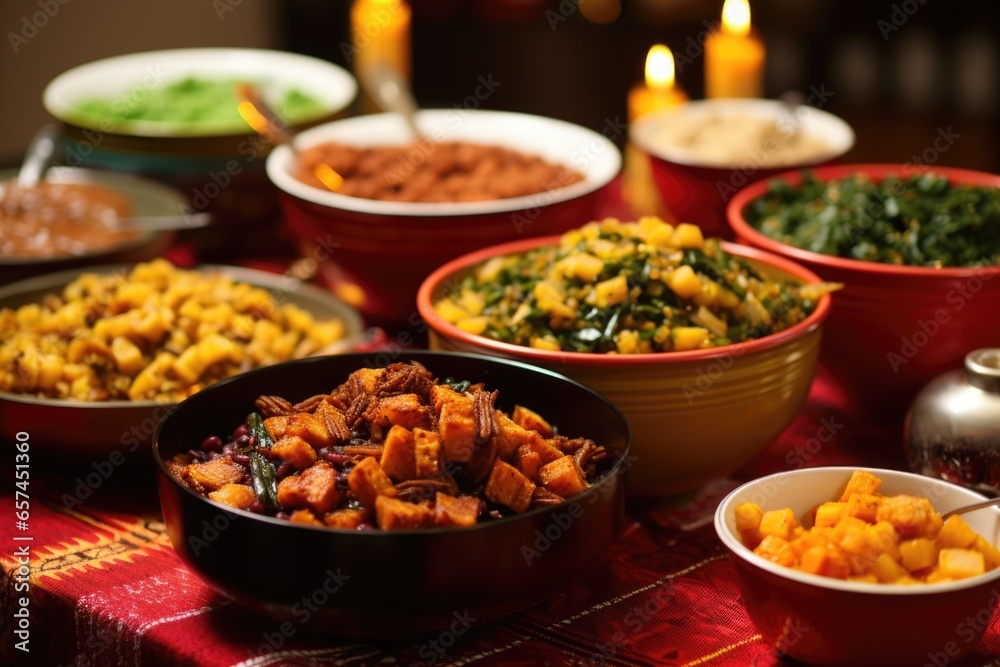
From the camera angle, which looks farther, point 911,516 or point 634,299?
point 634,299

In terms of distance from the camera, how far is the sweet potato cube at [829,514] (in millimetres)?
1451

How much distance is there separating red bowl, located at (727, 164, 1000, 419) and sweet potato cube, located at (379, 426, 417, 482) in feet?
3.14

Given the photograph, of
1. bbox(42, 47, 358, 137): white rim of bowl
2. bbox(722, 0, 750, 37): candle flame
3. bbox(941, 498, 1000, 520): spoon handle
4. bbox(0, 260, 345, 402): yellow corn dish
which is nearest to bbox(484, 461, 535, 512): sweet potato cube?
bbox(941, 498, 1000, 520): spoon handle

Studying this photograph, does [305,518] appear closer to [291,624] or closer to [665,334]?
[291,624]

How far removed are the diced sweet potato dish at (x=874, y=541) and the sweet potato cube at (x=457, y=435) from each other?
36 cm

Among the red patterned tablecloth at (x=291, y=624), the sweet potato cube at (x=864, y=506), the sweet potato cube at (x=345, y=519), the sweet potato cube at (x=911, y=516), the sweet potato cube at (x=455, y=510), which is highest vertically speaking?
the sweet potato cube at (x=455, y=510)

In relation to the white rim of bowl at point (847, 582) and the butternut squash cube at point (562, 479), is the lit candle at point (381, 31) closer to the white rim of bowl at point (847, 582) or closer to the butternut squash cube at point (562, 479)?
the butternut squash cube at point (562, 479)

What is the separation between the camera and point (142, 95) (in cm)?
346

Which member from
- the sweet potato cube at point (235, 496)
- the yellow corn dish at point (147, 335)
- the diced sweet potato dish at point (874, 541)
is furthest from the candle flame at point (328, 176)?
the diced sweet potato dish at point (874, 541)

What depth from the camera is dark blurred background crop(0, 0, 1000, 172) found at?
16.6ft

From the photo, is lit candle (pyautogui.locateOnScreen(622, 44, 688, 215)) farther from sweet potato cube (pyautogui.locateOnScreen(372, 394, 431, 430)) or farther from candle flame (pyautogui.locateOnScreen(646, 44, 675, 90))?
sweet potato cube (pyautogui.locateOnScreen(372, 394, 431, 430))

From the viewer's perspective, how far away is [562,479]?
4.86 feet

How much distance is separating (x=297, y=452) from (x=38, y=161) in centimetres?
186

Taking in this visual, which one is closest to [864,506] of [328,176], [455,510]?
[455,510]
